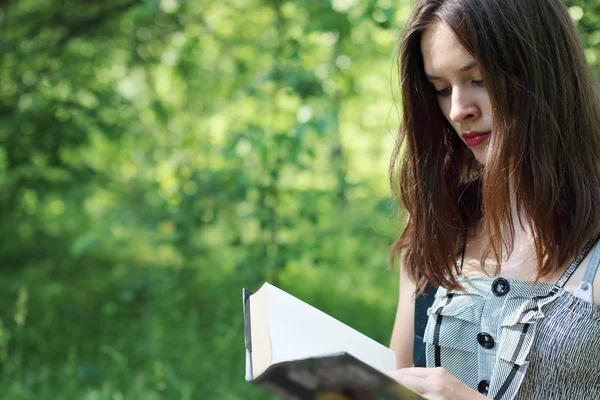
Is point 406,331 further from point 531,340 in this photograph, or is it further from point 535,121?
point 535,121

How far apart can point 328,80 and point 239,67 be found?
59cm

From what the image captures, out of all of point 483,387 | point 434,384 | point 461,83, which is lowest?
point 483,387

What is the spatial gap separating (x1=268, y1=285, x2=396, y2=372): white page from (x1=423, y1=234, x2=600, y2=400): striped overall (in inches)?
8.2

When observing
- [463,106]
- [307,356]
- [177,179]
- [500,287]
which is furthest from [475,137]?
[177,179]

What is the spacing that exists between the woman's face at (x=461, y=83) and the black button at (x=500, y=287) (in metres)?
0.27

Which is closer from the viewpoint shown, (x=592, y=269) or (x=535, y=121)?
(x=592, y=269)

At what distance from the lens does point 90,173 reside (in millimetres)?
4160

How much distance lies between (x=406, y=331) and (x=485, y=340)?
0.32 metres

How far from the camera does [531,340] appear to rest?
1386 millimetres

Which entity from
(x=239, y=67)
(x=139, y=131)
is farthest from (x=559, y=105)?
(x=139, y=131)

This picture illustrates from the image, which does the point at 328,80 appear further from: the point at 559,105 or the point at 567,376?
the point at 567,376

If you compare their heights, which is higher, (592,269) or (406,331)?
(592,269)

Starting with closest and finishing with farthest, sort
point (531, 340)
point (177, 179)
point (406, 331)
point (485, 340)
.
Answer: point (531, 340) < point (485, 340) < point (406, 331) < point (177, 179)

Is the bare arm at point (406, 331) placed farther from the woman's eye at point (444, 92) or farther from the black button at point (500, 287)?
the woman's eye at point (444, 92)
